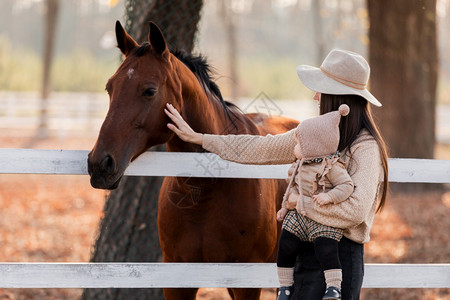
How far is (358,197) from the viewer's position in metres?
2.70

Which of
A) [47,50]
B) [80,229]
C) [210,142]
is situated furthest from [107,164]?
[47,50]

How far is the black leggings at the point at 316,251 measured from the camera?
2.69 meters

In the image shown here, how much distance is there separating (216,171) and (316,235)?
0.96 meters

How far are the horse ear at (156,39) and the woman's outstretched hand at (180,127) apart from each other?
31 cm

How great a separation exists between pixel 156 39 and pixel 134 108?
413 millimetres

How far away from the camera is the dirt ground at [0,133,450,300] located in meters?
6.41

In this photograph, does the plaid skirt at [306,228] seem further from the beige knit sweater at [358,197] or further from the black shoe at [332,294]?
the black shoe at [332,294]

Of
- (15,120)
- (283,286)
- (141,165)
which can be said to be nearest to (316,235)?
(283,286)

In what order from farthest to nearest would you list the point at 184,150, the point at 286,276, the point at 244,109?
the point at 244,109 < the point at 184,150 < the point at 286,276

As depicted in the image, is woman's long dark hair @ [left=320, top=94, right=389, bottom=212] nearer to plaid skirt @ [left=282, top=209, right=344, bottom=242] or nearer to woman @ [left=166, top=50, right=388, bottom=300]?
woman @ [left=166, top=50, right=388, bottom=300]

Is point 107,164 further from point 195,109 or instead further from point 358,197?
point 358,197

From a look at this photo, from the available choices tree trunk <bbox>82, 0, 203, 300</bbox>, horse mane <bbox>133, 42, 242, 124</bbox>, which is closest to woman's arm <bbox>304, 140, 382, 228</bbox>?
horse mane <bbox>133, 42, 242, 124</bbox>

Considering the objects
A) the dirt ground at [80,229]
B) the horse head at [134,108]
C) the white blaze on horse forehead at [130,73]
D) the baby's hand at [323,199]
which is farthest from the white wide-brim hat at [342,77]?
the dirt ground at [80,229]

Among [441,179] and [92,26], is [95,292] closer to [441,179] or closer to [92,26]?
[441,179]
